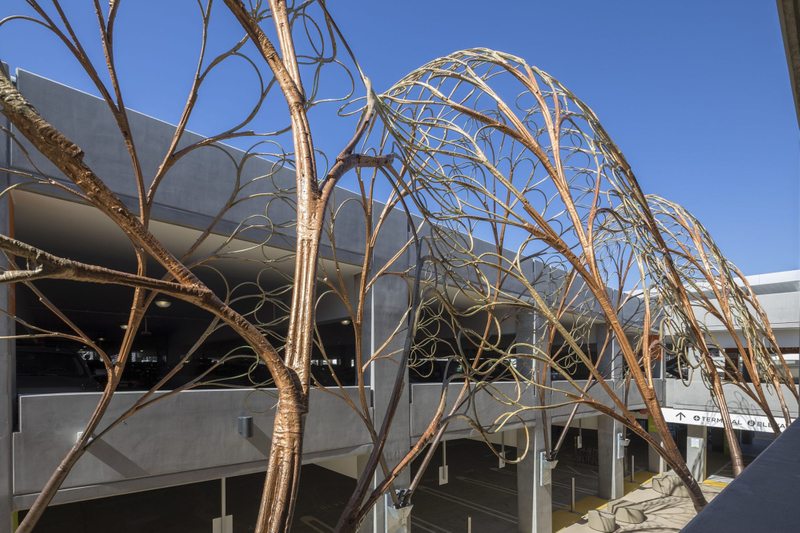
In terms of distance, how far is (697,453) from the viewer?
17578 millimetres

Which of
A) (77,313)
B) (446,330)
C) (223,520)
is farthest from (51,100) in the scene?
(446,330)

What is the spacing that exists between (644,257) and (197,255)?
7084 millimetres

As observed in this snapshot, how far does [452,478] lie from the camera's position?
18.1 meters

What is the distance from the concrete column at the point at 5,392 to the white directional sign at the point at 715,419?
14816 mm

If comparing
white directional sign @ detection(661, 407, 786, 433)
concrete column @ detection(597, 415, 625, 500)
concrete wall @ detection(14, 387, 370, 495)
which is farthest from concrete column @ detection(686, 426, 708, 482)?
concrete wall @ detection(14, 387, 370, 495)

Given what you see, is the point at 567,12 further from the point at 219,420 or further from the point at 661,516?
the point at 661,516

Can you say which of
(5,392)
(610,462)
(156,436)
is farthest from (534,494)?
(5,392)

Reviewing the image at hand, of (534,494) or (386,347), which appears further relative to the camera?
(534,494)

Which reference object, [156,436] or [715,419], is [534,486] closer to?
[715,419]

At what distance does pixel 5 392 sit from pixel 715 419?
18.1m

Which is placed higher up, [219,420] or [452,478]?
[219,420]

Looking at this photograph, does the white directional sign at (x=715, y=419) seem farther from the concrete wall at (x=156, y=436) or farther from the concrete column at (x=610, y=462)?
the concrete wall at (x=156, y=436)

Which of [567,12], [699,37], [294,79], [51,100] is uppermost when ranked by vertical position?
[567,12]

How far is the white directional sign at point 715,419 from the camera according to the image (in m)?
14.0
